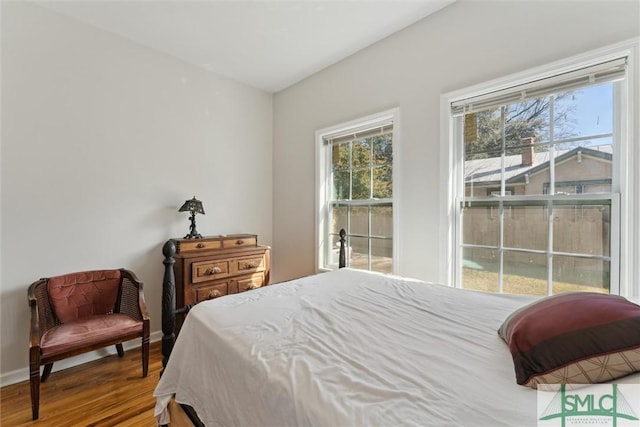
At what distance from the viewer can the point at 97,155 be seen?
2359 mm

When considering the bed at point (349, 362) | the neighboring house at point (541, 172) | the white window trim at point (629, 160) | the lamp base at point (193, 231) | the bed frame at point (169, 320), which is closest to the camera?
the bed at point (349, 362)

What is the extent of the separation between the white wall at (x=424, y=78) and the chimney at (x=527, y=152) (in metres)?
0.46

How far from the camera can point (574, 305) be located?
86 cm

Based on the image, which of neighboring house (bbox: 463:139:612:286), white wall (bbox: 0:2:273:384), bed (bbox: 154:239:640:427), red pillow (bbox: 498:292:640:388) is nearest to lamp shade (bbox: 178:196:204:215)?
white wall (bbox: 0:2:273:384)

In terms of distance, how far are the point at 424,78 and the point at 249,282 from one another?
2514 millimetres

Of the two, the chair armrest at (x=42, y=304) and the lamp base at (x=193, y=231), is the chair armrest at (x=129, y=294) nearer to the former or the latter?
the chair armrest at (x=42, y=304)

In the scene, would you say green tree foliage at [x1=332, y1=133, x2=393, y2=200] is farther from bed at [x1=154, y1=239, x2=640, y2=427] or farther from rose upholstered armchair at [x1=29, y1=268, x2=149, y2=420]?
rose upholstered armchair at [x1=29, y1=268, x2=149, y2=420]

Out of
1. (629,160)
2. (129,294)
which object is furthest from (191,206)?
(629,160)

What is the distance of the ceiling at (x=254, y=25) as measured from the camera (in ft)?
6.84

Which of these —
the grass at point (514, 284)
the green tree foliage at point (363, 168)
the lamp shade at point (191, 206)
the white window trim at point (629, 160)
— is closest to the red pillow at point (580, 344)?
the white window trim at point (629, 160)

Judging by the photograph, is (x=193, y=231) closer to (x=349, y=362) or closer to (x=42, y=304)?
(x=42, y=304)

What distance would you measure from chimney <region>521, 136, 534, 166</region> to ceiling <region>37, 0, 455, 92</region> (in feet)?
3.86

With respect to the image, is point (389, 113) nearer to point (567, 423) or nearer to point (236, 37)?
point (236, 37)

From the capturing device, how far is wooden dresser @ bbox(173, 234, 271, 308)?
248cm
